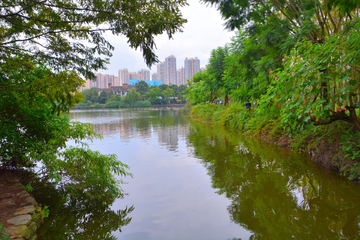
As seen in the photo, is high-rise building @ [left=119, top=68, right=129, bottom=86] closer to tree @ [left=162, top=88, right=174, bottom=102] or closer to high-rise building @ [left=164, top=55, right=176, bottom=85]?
high-rise building @ [left=164, top=55, right=176, bottom=85]

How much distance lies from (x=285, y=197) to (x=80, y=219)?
3964 mm

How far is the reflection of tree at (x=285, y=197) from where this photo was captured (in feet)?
12.3

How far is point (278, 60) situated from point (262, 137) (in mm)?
4322

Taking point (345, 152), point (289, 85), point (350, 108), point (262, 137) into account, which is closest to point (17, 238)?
point (289, 85)

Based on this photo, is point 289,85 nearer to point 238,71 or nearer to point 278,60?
point 278,60

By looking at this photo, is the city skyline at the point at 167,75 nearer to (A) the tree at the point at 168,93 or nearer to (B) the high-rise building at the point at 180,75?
(B) the high-rise building at the point at 180,75

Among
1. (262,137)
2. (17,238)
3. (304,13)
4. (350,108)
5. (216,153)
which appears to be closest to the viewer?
(17,238)

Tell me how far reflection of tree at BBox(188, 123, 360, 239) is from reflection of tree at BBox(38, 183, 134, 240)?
2.12 metres

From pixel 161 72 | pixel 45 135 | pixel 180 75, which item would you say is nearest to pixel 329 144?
pixel 45 135

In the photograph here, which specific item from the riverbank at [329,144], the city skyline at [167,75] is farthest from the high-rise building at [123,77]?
the riverbank at [329,144]

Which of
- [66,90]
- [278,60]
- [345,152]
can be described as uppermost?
[278,60]

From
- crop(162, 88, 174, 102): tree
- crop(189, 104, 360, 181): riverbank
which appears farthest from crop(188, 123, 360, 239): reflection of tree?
crop(162, 88, 174, 102): tree

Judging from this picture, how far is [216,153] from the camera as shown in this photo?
912 centimetres

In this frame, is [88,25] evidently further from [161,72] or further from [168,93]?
[161,72]
